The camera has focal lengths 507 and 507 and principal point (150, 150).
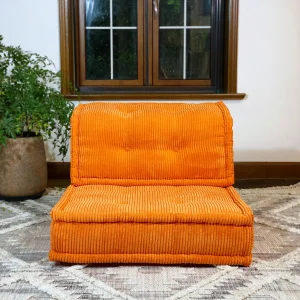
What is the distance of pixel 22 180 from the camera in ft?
10.9

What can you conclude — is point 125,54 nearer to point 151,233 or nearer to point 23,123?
point 23,123

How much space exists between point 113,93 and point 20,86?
3.04 ft

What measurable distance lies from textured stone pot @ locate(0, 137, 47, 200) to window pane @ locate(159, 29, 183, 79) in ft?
4.13

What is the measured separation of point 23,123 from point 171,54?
1.40 m

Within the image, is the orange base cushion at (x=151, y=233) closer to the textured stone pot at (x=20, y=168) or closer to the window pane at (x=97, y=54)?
the textured stone pot at (x=20, y=168)

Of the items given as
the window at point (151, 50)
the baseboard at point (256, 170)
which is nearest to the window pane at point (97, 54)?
the window at point (151, 50)

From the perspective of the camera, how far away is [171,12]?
4016 mm

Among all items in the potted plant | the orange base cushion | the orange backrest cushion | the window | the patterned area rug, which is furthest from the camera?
the window

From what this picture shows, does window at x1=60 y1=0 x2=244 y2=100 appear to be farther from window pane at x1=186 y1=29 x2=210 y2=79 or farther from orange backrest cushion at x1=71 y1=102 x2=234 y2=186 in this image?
orange backrest cushion at x1=71 y1=102 x2=234 y2=186

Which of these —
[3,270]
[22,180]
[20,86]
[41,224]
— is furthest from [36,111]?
[3,270]

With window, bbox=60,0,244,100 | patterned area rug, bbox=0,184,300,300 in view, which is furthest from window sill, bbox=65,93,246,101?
patterned area rug, bbox=0,184,300,300

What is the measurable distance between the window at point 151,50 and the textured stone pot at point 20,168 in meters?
0.80

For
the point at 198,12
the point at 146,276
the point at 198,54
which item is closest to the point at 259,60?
the point at 198,54

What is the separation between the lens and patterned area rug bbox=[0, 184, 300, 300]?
6.24ft
